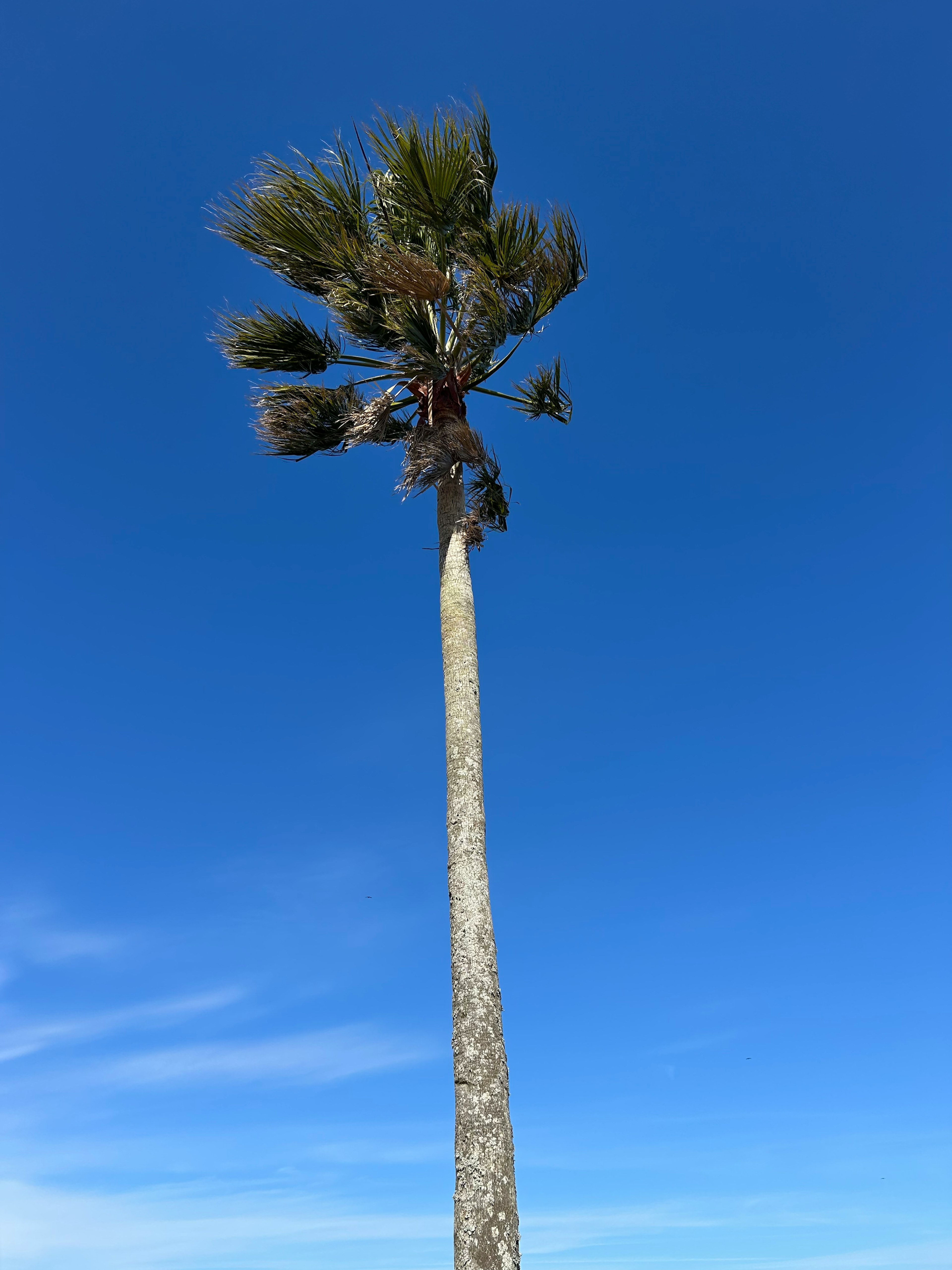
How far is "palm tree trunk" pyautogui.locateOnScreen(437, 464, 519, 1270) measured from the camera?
264 inches

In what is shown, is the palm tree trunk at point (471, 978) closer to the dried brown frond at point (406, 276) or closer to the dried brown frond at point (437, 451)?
the dried brown frond at point (437, 451)

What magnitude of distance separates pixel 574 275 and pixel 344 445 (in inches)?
121

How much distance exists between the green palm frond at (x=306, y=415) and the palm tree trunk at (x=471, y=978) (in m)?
1.86

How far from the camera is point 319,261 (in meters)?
9.63

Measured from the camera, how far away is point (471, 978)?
7.57 metres

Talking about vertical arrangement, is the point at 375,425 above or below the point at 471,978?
above

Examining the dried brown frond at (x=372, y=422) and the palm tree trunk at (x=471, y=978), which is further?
the dried brown frond at (x=372, y=422)

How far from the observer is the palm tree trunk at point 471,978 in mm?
6695

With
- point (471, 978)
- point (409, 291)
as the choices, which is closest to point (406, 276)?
point (409, 291)

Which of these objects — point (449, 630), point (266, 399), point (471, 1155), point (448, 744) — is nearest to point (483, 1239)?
Result: point (471, 1155)

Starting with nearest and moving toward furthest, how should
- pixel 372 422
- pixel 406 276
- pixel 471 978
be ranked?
pixel 471 978 < pixel 406 276 < pixel 372 422

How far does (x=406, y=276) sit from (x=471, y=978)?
20.8 feet

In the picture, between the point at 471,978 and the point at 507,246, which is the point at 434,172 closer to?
the point at 507,246

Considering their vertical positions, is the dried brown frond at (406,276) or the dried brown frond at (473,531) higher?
the dried brown frond at (406,276)
